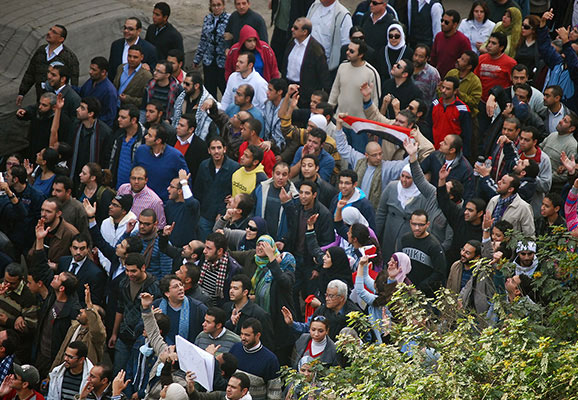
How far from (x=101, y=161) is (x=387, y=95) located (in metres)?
3.72

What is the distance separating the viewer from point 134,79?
13805 mm

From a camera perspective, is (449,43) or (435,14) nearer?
(449,43)

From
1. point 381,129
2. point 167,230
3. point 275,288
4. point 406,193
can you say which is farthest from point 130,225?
point 381,129

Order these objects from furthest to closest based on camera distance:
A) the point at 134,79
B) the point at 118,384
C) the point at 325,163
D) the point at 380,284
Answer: the point at 134,79
the point at 325,163
the point at 380,284
the point at 118,384

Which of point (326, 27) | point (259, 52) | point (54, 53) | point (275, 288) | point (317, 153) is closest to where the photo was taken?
point (275, 288)

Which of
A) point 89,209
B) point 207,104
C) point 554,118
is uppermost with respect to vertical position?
point 554,118

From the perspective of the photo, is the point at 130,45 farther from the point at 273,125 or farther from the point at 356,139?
the point at 356,139

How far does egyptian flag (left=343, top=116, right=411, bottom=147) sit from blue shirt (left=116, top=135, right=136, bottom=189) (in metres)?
2.65

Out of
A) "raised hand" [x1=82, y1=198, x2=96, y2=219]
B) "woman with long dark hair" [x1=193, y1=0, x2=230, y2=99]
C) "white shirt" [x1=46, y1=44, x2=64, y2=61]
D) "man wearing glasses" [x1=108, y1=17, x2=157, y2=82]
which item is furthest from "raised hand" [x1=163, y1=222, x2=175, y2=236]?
"woman with long dark hair" [x1=193, y1=0, x2=230, y2=99]

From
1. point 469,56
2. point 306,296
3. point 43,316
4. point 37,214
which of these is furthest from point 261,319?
point 469,56

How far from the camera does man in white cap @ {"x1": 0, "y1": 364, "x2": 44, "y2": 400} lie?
9.98 meters

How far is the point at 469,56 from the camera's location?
13578 millimetres

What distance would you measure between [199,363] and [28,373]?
1.94 m

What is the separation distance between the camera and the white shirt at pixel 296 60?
1429 cm
